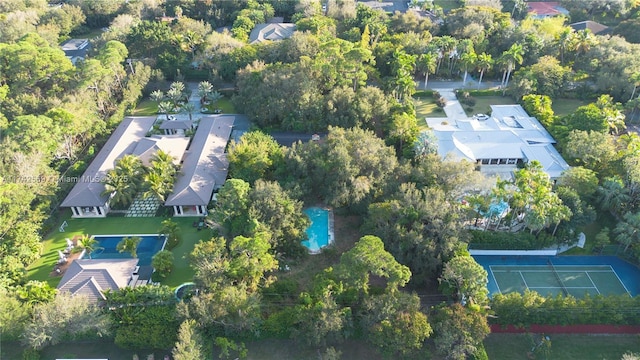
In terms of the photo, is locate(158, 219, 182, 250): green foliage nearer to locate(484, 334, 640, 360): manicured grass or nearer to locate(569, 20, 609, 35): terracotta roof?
locate(484, 334, 640, 360): manicured grass

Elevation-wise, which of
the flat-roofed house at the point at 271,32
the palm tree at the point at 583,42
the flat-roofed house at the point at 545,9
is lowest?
the flat-roofed house at the point at 545,9

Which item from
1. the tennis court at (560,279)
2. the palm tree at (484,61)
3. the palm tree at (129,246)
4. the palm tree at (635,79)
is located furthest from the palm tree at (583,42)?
the palm tree at (129,246)

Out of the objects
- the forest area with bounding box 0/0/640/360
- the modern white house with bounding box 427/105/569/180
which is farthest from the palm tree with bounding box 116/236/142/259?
the modern white house with bounding box 427/105/569/180

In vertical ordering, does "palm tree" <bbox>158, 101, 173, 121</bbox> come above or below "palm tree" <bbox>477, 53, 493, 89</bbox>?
below

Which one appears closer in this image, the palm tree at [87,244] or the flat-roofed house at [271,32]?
the palm tree at [87,244]

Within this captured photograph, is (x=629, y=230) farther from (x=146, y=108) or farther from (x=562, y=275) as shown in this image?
(x=146, y=108)

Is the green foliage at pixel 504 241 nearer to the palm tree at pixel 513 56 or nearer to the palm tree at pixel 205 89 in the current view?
the palm tree at pixel 513 56
